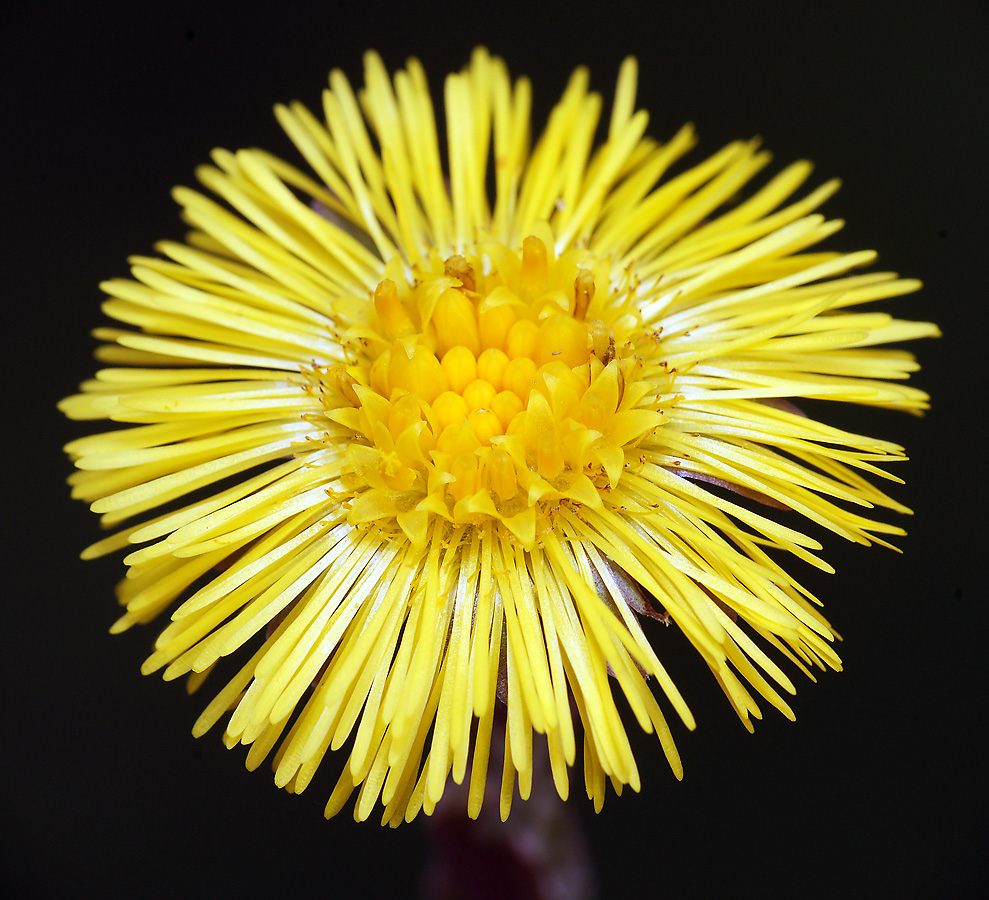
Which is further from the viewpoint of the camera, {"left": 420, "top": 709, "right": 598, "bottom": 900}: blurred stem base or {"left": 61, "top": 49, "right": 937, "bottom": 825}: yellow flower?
{"left": 420, "top": 709, "right": 598, "bottom": 900}: blurred stem base

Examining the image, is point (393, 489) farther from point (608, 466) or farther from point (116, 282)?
point (116, 282)

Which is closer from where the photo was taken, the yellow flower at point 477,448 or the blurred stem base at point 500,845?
the yellow flower at point 477,448

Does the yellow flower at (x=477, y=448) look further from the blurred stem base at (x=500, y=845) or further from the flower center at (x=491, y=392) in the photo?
the blurred stem base at (x=500, y=845)

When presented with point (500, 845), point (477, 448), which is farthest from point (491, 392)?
Answer: point (500, 845)

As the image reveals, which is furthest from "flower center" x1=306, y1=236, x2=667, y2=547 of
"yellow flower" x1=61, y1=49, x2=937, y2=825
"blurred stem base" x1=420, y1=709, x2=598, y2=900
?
"blurred stem base" x1=420, y1=709, x2=598, y2=900

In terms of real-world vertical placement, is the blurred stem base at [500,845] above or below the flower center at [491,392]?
below

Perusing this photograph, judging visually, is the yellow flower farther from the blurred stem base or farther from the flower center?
the blurred stem base

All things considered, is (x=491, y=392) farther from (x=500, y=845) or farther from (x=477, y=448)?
(x=500, y=845)

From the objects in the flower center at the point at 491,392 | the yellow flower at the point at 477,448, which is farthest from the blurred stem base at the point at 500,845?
the flower center at the point at 491,392

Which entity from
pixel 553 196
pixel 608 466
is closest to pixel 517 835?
pixel 608 466

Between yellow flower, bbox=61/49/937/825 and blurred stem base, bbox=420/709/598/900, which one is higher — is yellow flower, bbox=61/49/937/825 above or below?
above
